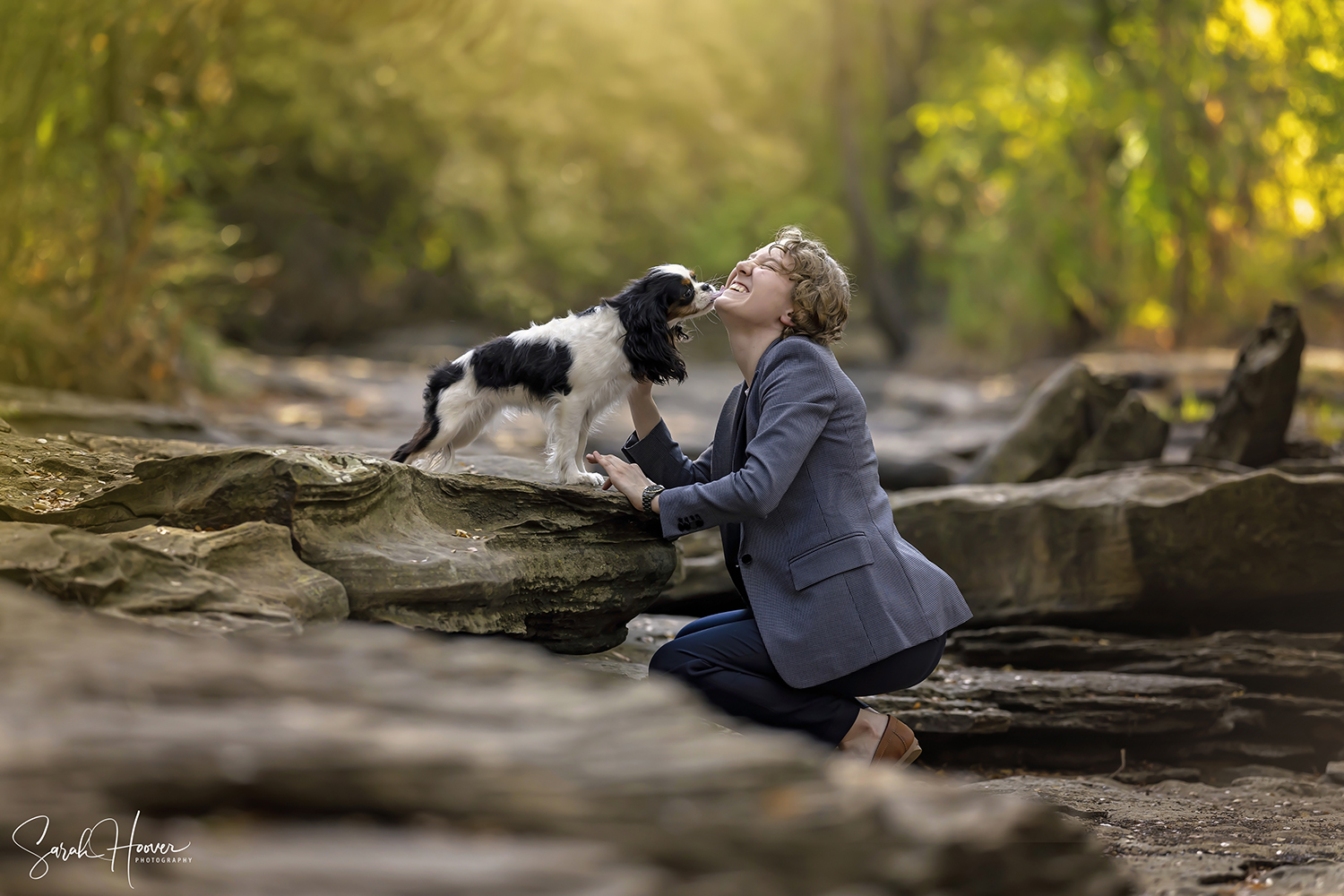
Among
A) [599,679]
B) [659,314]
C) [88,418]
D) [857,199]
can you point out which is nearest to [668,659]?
[659,314]

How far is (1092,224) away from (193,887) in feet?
53.1

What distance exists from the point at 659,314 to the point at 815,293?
600 millimetres

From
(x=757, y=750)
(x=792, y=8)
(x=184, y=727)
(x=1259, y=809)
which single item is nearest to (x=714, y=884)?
(x=757, y=750)

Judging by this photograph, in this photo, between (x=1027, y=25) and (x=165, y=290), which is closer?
(x=165, y=290)

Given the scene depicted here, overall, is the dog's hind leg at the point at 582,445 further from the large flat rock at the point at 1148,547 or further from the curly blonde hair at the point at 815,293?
the large flat rock at the point at 1148,547

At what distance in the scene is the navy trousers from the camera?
3467 mm

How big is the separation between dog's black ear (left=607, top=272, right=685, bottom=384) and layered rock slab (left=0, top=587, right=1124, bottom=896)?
2.04 metres

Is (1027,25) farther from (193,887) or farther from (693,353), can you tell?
(193,887)

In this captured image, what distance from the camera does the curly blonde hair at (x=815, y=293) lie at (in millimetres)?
3564

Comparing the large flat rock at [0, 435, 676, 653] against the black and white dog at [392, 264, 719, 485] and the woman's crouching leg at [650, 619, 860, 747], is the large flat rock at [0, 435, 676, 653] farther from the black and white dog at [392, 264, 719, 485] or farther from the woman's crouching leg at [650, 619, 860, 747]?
the woman's crouching leg at [650, 619, 860, 747]

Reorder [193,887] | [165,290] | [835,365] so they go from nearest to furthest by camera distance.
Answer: [193,887] → [835,365] → [165,290]

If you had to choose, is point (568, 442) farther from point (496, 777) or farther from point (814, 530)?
point (496, 777)

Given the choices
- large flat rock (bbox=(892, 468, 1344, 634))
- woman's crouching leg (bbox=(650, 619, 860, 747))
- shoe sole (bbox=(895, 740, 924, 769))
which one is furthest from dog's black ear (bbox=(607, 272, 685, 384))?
large flat rock (bbox=(892, 468, 1344, 634))

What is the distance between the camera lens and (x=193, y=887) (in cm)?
148
